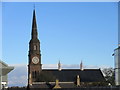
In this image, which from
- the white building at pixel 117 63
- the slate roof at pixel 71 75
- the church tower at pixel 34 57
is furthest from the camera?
the slate roof at pixel 71 75

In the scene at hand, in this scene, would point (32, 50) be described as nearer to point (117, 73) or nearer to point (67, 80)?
point (67, 80)

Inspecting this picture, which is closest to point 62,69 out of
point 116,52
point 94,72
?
point 94,72

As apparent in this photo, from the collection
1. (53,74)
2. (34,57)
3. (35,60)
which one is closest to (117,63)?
(34,57)

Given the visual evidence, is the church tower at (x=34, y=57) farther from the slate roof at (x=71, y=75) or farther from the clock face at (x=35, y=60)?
the slate roof at (x=71, y=75)

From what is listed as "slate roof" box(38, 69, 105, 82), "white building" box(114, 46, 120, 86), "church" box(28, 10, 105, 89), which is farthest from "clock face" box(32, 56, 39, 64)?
"white building" box(114, 46, 120, 86)

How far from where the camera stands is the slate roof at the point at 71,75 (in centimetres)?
6794

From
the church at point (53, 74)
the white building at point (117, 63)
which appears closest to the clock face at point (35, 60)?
the church at point (53, 74)

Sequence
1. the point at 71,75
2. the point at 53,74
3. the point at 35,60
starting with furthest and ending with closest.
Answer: the point at 71,75, the point at 53,74, the point at 35,60

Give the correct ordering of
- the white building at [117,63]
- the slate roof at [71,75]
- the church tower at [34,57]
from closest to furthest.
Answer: the white building at [117,63]
the church tower at [34,57]
the slate roof at [71,75]

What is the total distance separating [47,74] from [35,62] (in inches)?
278

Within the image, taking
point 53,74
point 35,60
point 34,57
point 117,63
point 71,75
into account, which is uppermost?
point 117,63

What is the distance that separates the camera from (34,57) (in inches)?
2434

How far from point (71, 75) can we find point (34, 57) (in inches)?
449

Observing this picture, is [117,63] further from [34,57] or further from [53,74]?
[53,74]
